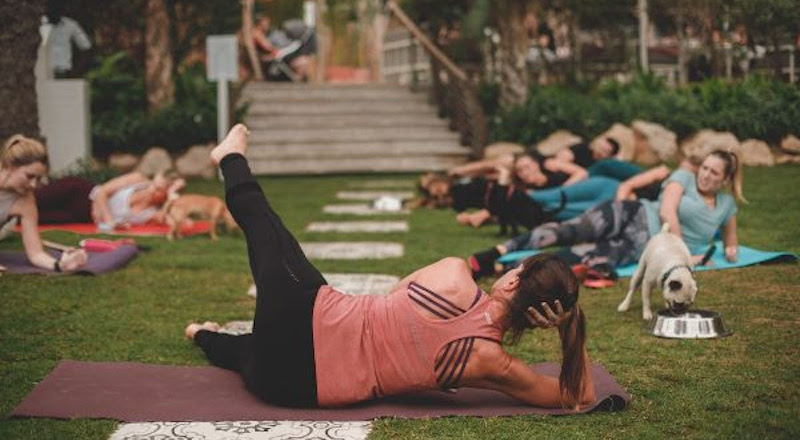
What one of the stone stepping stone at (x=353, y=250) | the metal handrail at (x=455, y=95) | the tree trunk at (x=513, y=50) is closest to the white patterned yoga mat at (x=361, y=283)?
the stone stepping stone at (x=353, y=250)

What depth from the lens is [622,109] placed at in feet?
49.6

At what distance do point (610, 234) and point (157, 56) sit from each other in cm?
1015

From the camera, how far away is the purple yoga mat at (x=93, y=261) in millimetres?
6969

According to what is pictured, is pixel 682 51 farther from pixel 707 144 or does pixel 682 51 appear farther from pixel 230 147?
pixel 230 147

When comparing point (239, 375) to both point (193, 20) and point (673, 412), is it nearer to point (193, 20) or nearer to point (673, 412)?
point (673, 412)

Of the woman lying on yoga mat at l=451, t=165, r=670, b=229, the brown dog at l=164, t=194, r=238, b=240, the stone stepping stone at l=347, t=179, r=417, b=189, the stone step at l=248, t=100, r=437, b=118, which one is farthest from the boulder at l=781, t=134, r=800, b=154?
the stone step at l=248, t=100, r=437, b=118

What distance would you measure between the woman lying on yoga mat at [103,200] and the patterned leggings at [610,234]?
13.4 ft

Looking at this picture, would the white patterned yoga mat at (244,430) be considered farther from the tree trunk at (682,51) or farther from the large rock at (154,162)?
the tree trunk at (682,51)

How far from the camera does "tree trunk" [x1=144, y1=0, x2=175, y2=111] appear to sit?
15.6m

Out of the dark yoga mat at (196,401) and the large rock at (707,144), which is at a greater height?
the large rock at (707,144)

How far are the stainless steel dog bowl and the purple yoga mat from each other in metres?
3.83

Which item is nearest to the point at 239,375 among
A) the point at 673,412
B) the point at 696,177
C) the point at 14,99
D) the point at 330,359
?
the point at 330,359

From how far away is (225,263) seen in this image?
7.69 m

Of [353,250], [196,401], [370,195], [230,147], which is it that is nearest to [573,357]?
[196,401]
